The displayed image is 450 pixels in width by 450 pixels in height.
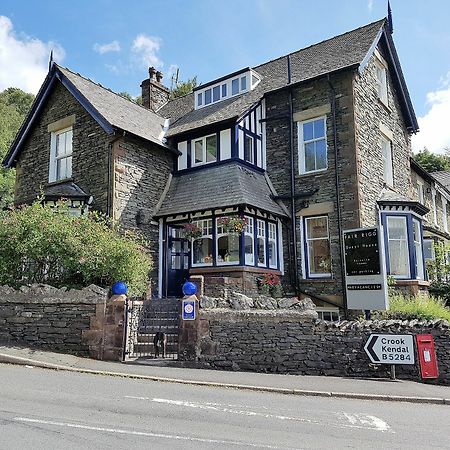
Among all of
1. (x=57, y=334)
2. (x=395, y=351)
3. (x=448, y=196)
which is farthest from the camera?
(x=448, y=196)

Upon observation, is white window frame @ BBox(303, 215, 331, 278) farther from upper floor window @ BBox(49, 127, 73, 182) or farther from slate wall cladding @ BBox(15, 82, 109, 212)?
upper floor window @ BBox(49, 127, 73, 182)

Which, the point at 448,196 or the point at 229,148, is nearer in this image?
the point at 229,148

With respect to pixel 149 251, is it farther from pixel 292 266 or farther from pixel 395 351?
pixel 395 351

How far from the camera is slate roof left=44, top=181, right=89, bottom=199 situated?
1647 cm

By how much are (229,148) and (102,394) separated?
36.5 feet

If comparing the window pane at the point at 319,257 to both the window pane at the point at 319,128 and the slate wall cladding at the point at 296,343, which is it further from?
the slate wall cladding at the point at 296,343

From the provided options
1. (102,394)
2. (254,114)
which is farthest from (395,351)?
(254,114)

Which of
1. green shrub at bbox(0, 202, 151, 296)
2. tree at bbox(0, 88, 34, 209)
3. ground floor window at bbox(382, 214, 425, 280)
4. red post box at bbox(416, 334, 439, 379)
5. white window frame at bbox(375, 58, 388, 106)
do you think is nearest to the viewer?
red post box at bbox(416, 334, 439, 379)

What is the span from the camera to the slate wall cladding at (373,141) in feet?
52.9

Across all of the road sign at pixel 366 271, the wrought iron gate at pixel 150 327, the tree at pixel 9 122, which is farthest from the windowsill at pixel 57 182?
the tree at pixel 9 122

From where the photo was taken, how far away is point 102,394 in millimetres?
7523

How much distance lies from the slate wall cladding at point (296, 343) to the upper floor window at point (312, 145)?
7619 millimetres

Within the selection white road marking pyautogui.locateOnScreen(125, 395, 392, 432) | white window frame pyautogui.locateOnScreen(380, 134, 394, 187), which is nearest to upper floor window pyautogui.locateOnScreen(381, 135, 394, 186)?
white window frame pyautogui.locateOnScreen(380, 134, 394, 187)

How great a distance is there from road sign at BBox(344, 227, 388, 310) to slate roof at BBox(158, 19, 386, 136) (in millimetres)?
6903
